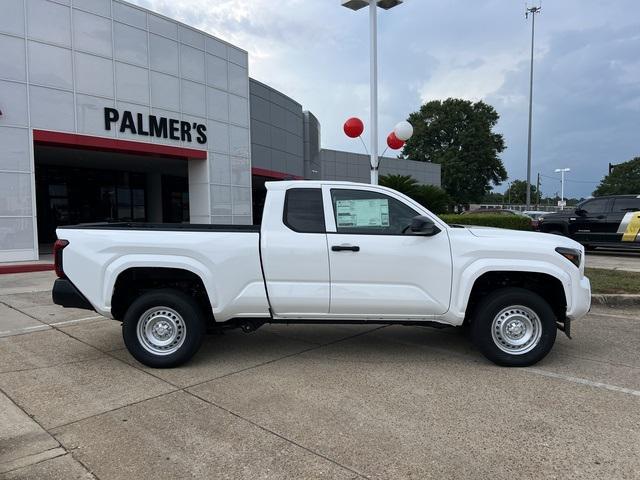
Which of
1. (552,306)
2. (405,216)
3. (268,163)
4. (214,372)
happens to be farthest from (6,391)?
(268,163)

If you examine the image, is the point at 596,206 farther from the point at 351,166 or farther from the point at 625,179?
the point at 625,179

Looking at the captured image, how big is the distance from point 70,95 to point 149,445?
1406 cm

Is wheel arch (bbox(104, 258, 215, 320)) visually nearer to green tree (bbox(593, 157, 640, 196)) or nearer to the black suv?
the black suv

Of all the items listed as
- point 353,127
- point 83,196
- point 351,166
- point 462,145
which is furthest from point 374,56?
point 462,145

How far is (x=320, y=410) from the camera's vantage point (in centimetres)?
400

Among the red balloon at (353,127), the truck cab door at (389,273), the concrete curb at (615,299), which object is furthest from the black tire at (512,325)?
the red balloon at (353,127)

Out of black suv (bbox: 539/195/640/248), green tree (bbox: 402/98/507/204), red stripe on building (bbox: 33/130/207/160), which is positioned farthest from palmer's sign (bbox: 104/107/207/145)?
green tree (bbox: 402/98/507/204)

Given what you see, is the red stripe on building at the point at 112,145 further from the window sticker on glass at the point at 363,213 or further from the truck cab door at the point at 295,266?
the window sticker on glass at the point at 363,213

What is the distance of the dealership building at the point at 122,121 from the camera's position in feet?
45.4

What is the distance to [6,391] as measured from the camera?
4441 millimetres

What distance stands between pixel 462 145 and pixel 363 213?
63.1 meters

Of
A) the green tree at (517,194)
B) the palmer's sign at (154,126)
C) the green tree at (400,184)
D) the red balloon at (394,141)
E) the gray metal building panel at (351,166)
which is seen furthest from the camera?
the green tree at (517,194)

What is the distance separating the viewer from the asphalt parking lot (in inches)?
125

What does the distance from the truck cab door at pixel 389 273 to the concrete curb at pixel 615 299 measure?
182 inches
